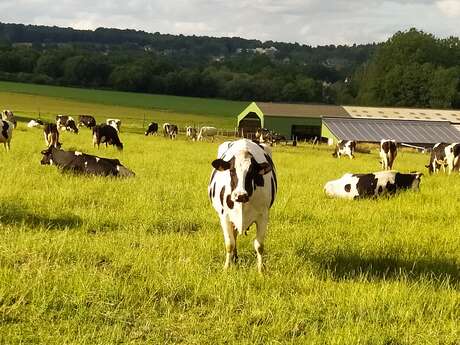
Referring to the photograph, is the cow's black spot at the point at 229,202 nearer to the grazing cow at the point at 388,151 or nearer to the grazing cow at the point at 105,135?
the grazing cow at the point at 388,151

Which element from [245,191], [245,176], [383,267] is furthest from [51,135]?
[383,267]

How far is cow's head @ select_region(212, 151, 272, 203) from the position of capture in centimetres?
687

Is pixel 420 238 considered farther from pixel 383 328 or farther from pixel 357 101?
pixel 357 101

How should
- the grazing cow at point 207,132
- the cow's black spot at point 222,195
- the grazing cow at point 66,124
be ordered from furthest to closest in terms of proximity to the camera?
the grazing cow at point 207,132, the grazing cow at point 66,124, the cow's black spot at point 222,195

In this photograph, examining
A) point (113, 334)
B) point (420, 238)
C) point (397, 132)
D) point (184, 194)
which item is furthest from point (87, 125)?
point (113, 334)

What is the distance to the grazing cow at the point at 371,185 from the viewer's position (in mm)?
13789

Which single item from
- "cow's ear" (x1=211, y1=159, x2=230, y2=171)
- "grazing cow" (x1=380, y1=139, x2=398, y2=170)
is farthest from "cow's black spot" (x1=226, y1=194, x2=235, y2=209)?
"grazing cow" (x1=380, y1=139, x2=398, y2=170)

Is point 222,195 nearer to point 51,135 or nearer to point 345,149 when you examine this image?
point 51,135

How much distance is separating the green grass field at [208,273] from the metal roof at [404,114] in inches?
2056

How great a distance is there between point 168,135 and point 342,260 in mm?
39894

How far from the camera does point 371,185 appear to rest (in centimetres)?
1384

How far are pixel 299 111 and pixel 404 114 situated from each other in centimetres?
1258

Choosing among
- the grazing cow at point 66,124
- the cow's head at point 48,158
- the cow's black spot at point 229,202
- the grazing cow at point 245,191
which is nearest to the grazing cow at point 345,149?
the grazing cow at point 66,124

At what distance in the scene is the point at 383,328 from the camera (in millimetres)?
5371
